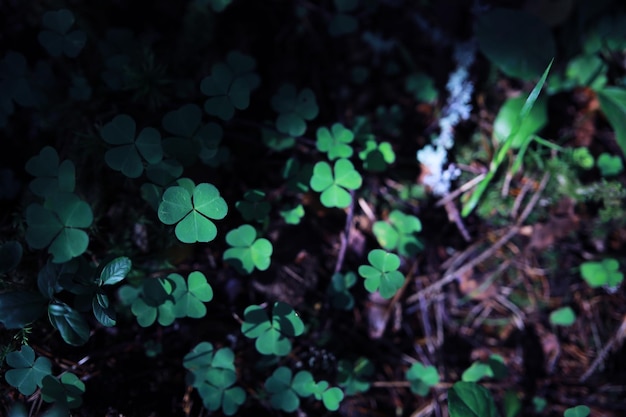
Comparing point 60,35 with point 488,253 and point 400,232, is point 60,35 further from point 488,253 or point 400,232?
point 488,253

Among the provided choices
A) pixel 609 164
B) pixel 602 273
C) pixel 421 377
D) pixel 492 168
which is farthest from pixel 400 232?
pixel 609 164

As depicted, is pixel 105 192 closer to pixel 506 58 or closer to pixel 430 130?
pixel 430 130

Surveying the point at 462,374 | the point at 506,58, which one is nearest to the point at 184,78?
the point at 506,58

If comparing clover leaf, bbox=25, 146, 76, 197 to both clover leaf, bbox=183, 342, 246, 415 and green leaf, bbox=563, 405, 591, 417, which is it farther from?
green leaf, bbox=563, 405, 591, 417

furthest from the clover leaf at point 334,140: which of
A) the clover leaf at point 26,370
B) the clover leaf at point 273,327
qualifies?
the clover leaf at point 26,370

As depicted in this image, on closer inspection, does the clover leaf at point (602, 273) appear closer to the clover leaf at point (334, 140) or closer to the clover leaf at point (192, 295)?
the clover leaf at point (334, 140)

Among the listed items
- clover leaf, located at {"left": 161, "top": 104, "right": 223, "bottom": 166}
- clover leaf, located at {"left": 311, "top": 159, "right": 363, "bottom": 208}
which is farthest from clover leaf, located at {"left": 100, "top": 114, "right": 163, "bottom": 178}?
clover leaf, located at {"left": 311, "top": 159, "right": 363, "bottom": 208}
